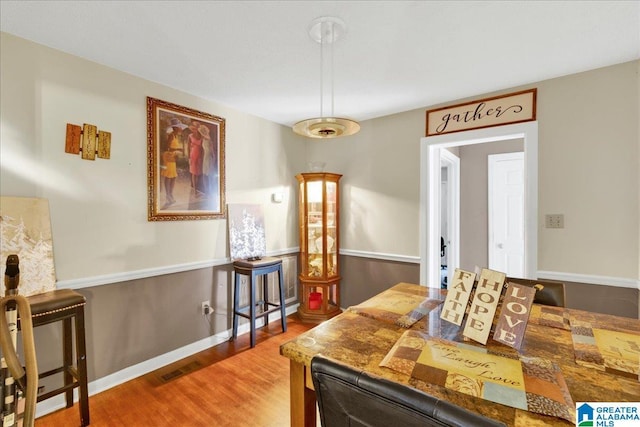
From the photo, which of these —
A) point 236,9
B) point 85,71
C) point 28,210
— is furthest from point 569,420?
point 85,71

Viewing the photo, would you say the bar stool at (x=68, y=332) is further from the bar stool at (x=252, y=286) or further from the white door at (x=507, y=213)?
the white door at (x=507, y=213)

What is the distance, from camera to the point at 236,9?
5.36 ft

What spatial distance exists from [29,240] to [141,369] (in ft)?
4.22

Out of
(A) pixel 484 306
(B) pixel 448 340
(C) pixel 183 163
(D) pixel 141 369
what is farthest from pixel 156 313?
(A) pixel 484 306

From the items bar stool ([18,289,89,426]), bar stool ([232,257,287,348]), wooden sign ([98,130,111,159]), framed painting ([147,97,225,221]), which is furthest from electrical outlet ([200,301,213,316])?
wooden sign ([98,130,111,159])

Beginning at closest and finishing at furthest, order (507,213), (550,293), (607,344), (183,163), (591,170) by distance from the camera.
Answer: (607,344)
(550,293)
(591,170)
(183,163)
(507,213)

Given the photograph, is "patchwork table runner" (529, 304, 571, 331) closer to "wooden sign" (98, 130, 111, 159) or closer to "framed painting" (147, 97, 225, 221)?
"framed painting" (147, 97, 225, 221)

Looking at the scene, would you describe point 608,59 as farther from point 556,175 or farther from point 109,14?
point 109,14

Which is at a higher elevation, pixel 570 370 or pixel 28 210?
pixel 28 210

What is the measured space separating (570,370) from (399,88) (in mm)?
2357

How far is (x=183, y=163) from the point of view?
2.72 meters

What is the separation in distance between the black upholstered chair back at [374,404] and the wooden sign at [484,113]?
110 inches

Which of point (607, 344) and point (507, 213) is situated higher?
point (507, 213)

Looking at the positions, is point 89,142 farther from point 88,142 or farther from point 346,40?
point 346,40
